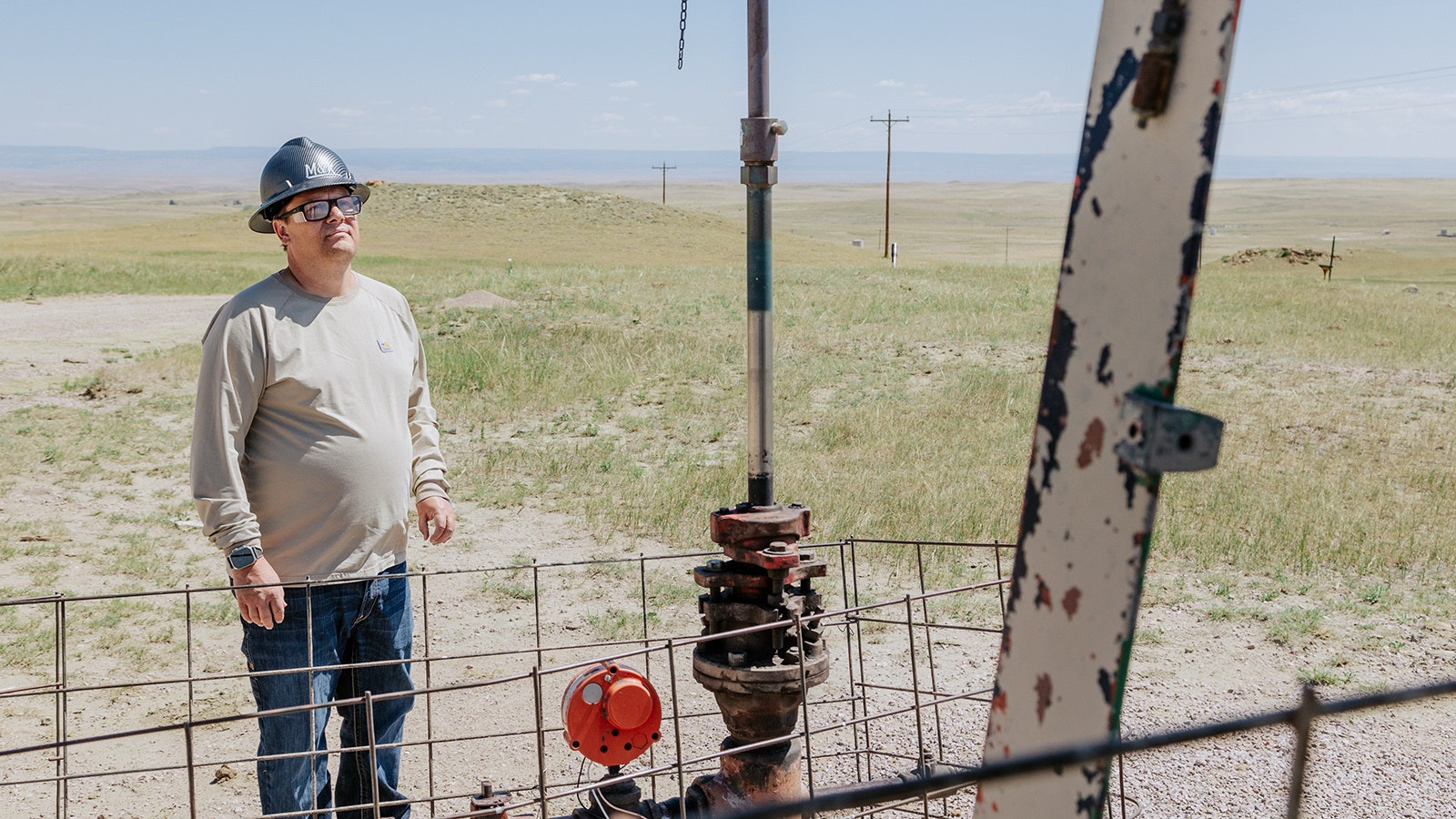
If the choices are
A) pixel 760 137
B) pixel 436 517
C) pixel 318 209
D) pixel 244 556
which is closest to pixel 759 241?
pixel 760 137

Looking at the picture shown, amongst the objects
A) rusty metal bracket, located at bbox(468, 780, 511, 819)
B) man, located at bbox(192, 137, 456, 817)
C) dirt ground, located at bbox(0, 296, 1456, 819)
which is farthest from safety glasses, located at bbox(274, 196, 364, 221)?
dirt ground, located at bbox(0, 296, 1456, 819)

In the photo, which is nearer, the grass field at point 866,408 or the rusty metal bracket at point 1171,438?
the rusty metal bracket at point 1171,438

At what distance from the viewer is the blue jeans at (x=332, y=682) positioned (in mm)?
3412

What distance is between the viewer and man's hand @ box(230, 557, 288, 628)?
3303mm

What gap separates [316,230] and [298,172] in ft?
0.56

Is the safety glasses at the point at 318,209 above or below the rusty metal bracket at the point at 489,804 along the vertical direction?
above

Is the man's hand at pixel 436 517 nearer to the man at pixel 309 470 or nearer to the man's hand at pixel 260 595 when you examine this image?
the man at pixel 309 470

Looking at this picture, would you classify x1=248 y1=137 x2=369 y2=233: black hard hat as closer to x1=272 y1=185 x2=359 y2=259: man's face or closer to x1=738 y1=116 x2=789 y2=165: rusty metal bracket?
x1=272 y1=185 x2=359 y2=259: man's face

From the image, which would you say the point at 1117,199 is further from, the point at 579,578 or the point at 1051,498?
the point at 579,578

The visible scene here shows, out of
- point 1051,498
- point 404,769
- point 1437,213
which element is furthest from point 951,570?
point 1437,213

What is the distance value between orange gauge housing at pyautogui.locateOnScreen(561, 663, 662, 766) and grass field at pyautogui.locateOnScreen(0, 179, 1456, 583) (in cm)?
434

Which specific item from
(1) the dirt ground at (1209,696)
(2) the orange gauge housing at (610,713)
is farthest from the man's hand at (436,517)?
(1) the dirt ground at (1209,696)

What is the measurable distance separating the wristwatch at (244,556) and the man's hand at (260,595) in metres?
0.01

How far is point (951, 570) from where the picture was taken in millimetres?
7195
